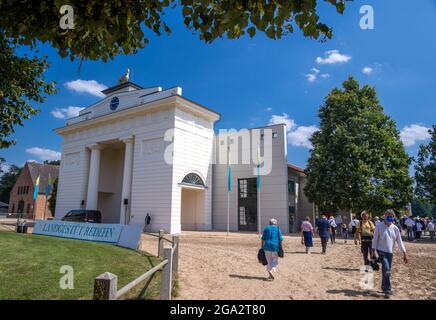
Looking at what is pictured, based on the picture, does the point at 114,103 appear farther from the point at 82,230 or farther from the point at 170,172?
the point at 82,230

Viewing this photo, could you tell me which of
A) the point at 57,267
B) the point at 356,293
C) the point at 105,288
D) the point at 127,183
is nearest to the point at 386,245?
the point at 356,293

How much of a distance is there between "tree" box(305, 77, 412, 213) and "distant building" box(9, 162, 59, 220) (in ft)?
152

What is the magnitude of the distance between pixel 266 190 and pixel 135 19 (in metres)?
26.0

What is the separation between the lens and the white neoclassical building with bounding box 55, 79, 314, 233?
2838 centimetres

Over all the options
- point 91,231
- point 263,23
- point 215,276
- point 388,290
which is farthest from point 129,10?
point 91,231

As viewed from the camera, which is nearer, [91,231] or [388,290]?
[388,290]

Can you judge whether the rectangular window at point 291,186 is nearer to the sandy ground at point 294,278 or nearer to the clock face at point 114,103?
the sandy ground at point 294,278

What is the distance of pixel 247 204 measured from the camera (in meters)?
31.7

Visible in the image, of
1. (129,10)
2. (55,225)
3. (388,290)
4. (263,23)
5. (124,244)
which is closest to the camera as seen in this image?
(263,23)

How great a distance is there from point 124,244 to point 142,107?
18721 millimetres

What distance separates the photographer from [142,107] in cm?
3028

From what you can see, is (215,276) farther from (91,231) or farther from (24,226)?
(24,226)

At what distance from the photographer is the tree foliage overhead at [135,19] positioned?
4.52 metres

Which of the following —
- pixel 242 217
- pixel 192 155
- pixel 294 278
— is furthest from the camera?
pixel 242 217
